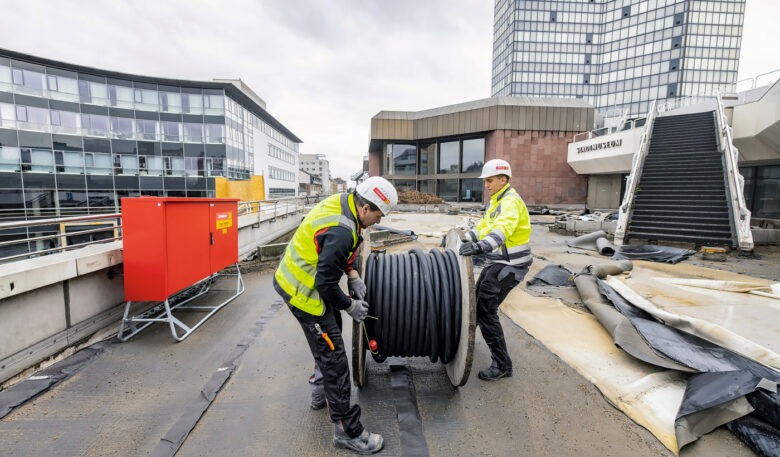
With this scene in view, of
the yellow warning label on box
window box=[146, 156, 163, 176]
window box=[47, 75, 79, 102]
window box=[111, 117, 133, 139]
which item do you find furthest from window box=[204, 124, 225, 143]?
the yellow warning label on box

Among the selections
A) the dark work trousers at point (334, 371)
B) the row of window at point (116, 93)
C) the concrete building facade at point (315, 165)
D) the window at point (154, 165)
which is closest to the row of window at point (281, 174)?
the row of window at point (116, 93)

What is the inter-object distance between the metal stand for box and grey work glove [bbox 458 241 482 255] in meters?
3.59

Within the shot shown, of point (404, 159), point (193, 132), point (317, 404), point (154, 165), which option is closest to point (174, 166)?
point (154, 165)

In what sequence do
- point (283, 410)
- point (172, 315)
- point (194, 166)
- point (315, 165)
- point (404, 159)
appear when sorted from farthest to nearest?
point (315, 165) < point (194, 166) < point (404, 159) < point (172, 315) < point (283, 410)

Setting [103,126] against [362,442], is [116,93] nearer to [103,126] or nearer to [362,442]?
[103,126]

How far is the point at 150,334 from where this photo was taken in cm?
447

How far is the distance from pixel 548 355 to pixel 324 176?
139 metres

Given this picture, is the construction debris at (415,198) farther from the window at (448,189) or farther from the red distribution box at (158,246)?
the red distribution box at (158,246)

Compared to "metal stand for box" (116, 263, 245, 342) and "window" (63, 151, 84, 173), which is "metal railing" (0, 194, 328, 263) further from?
"window" (63, 151, 84, 173)

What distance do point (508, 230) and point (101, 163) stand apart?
1499 inches

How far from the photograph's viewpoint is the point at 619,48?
207 feet

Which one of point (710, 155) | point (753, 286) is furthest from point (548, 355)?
point (710, 155)

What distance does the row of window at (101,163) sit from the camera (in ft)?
86.5

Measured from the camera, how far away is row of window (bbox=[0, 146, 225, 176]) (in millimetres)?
26359
